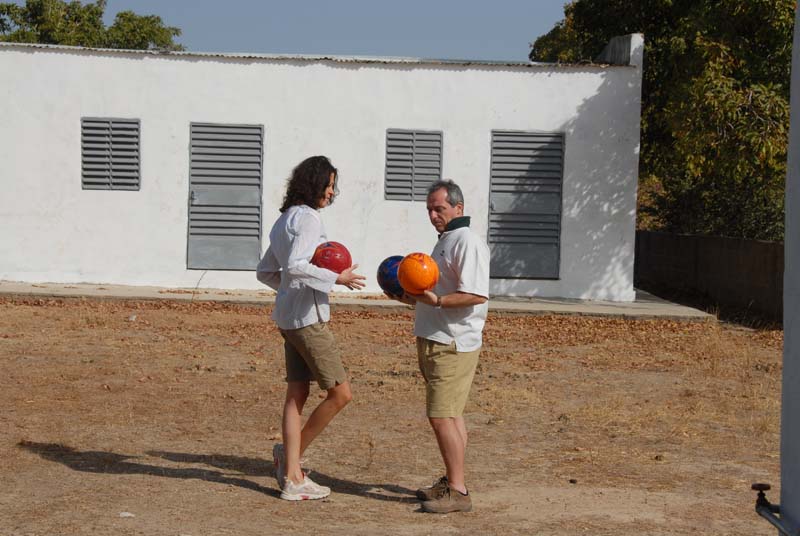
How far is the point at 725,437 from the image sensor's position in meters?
8.59

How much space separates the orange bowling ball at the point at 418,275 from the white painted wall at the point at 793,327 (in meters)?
2.38

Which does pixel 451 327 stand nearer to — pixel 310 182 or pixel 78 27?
pixel 310 182

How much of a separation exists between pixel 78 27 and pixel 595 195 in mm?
22455

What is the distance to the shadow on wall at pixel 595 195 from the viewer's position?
17766 millimetres

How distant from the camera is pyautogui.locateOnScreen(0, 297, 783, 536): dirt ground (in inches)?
249

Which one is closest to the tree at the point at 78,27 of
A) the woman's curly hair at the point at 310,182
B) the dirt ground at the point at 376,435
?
the dirt ground at the point at 376,435

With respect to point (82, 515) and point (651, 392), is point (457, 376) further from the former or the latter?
point (651, 392)

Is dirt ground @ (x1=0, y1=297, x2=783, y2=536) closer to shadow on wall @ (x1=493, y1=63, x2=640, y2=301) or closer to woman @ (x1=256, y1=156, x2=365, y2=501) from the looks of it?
woman @ (x1=256, y1=156, x2=365, y2=501)

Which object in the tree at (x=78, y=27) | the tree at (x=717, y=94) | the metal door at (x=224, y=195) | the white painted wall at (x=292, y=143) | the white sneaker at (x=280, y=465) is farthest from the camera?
the tree at (x=78, y=27)

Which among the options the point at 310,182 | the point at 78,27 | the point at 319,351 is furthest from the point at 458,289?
the point at 78,27

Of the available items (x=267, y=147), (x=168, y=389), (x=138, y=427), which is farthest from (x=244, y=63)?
(x=138, y=427)

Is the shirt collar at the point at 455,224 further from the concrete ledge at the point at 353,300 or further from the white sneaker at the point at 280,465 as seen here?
the concrete ledge at the point at 353,300

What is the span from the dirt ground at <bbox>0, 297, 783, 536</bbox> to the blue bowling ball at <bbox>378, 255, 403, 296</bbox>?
119 centimetres

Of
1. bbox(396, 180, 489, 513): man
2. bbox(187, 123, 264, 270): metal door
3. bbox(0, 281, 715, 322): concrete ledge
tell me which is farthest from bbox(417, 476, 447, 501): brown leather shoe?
bbox(187, 123, 264, 270): metal door
